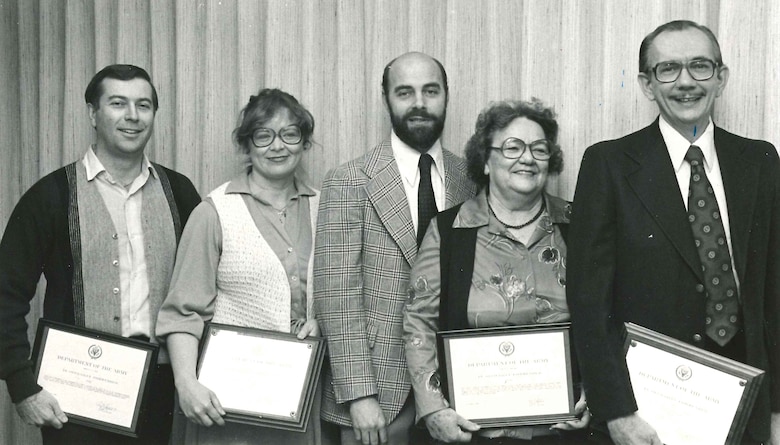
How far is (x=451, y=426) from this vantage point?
7.52ft

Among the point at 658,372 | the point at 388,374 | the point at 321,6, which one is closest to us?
the point at 658,372

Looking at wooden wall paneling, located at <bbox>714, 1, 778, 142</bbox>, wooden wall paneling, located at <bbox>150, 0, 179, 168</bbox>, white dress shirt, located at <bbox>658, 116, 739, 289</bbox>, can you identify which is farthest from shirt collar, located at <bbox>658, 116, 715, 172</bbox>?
wooden wall paneling, located at <bbox>150, 0, 179, 168</bbox>

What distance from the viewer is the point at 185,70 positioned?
336 centimetres

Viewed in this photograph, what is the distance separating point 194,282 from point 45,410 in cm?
63

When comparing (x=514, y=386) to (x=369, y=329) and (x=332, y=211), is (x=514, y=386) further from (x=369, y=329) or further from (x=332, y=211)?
(x=332, y=211)

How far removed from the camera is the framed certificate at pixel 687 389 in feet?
6.87

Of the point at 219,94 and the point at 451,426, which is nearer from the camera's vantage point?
the point at 451,426

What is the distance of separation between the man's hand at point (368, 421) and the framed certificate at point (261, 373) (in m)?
0.15

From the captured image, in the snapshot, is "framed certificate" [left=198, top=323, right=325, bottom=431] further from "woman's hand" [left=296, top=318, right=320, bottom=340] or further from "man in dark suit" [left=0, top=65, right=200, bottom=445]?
"man in dark suit" [left=0, top=65, right=200, bottom=445]

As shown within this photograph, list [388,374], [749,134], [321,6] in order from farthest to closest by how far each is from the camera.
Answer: [321,6], [749,134], [388,374]

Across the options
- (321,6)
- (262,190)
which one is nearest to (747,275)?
(262,190)

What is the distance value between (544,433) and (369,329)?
2.11 feet

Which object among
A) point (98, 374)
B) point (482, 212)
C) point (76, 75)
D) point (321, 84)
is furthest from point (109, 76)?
point (482, 212)

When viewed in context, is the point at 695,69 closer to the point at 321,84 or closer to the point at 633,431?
the point at 633,431
